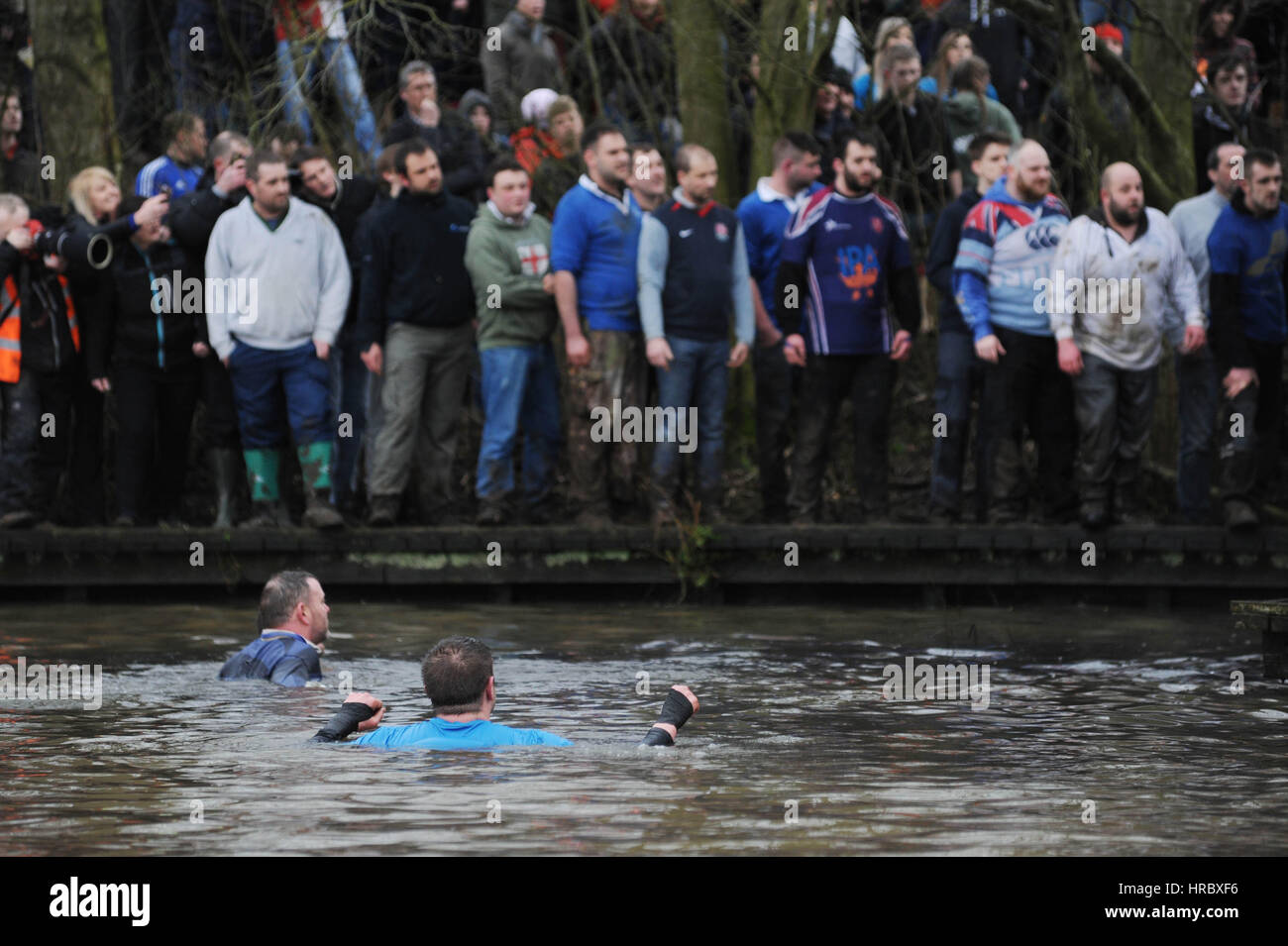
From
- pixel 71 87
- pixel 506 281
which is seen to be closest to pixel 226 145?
pixel 506 281

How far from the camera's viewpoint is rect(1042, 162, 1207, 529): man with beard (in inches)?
632

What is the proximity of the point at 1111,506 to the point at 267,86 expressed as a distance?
22.7ft

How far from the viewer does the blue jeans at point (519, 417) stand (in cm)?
1683

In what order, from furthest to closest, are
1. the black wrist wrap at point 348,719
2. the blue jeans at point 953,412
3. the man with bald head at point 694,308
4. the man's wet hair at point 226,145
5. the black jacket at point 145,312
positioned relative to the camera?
the man's wet hair at point 226,145
the black jacket at point 145,312
the blue jeans at point 953,412
the man with bald head at point 694,308
the black wrist wrap at point 348,719

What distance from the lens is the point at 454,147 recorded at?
18.4 m

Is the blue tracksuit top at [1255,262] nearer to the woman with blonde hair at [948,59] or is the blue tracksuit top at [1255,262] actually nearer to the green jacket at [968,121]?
the green jacket at [968,121]

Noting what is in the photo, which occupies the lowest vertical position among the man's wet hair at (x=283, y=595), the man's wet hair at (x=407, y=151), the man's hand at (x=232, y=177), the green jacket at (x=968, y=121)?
the man's wet hair at (x=283, y=595)

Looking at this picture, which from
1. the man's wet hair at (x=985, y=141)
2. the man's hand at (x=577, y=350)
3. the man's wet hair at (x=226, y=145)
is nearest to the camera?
the man's hand at (x=577, y=350)

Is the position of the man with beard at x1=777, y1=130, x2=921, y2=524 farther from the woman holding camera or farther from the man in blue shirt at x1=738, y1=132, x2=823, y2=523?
the woman holding camera

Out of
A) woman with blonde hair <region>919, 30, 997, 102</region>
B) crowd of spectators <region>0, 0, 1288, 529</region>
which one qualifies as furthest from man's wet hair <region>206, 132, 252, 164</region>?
woman with blonde hair <region>919, 30, 997, 102</region>

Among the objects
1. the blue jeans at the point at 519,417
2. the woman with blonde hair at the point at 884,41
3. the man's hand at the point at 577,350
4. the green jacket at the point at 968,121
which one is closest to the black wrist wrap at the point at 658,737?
the man's hand at the point at 577,350

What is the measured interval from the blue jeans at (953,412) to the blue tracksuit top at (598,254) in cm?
219

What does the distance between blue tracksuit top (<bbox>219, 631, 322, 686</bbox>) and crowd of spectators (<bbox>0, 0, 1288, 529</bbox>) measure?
373 cm

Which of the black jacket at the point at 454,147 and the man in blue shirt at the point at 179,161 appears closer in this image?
the man in blue shirt at the point at 179,161
